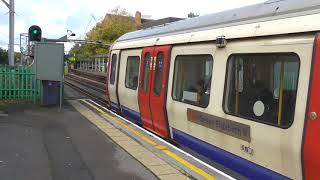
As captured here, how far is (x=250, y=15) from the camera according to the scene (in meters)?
7.28

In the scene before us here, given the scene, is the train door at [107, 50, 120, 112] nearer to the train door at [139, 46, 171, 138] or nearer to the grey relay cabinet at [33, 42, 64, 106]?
the grey relay cabinet at [33, 42, 64, 106]

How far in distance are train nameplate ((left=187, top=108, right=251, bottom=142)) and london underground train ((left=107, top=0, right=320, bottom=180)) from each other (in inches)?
0.6

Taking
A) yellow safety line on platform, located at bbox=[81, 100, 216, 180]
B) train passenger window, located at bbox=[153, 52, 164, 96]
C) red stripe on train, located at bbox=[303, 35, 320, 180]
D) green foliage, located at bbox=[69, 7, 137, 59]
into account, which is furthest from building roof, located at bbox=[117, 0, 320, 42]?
green foliage, located at bbox=[69, 7, 137, 59]

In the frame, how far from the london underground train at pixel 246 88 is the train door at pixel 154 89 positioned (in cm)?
2

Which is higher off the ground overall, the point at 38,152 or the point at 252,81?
the point at 252,81

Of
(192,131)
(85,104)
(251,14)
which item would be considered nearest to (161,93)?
(192,131)

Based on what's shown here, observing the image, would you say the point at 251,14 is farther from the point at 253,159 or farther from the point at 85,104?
the point at 85,104

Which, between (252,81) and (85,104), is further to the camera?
(85,104)

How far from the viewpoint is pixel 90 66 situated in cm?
3200

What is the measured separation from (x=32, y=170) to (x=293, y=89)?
3.86 metres

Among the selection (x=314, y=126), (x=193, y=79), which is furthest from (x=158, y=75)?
(x=314, y=126)

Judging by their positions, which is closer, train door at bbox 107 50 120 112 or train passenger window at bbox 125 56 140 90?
train passenger window at bbox 125 56 140 90

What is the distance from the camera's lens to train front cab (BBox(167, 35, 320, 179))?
5887 mm

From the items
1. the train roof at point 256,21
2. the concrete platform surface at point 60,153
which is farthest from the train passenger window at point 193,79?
the concrete platform surface at point 60,153
